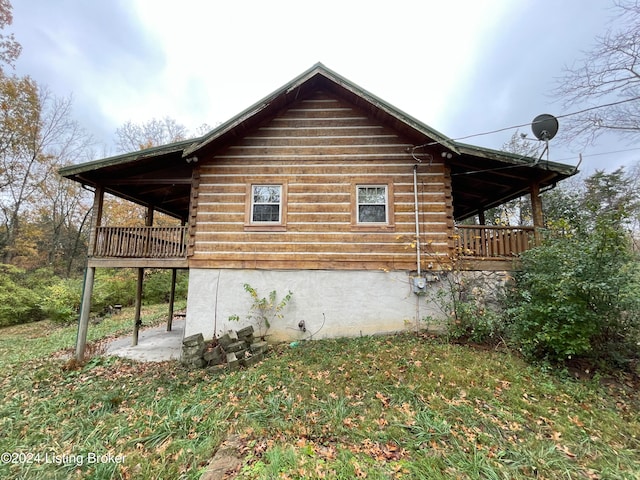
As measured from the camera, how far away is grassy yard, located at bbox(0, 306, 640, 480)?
331 centimetres

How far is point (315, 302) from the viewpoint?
7.71m

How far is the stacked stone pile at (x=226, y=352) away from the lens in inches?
253

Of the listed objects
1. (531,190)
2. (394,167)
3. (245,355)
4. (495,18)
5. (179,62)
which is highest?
(179,62)

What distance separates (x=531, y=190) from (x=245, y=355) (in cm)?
887

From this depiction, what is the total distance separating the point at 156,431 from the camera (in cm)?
424

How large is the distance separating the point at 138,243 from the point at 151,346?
359 cm

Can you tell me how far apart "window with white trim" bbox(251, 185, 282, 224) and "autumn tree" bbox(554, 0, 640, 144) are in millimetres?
9479

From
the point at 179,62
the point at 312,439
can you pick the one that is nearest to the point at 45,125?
the point at 179,62

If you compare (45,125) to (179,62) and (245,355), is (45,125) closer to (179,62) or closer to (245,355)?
(179,62)

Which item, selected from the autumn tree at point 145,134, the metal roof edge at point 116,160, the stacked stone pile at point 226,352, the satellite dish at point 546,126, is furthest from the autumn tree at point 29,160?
the satellite dish at point 546,126

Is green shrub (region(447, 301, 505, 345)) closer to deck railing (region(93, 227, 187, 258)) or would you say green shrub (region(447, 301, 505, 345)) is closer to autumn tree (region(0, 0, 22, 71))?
deck railing (region(93, 227, 187, 258))

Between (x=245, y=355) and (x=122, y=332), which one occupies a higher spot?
(x=245, y=355)

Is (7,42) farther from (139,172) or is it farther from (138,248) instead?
(138,248)

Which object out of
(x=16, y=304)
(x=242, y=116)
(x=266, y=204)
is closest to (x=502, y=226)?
(x=266, y=204)
